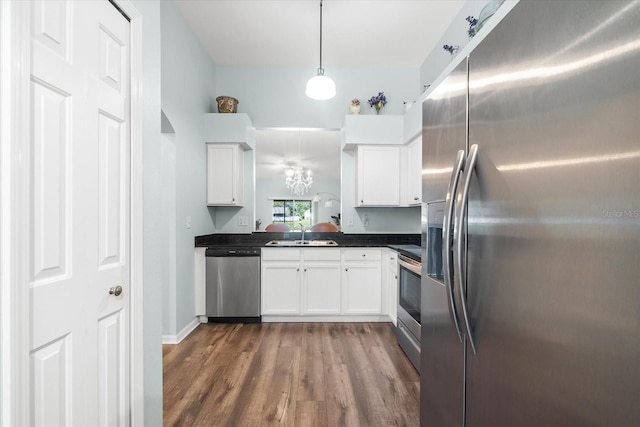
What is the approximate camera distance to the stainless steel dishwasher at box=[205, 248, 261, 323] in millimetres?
3537

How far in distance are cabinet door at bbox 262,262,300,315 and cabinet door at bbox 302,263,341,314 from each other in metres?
0.10

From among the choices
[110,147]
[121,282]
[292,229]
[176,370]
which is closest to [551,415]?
[121,282]

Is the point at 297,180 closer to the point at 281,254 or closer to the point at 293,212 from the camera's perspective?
the point at 293,212

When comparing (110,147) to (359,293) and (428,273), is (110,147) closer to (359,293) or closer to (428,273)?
(428,273)

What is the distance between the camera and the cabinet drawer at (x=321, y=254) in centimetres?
364

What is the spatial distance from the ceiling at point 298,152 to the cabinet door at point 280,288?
1308mm

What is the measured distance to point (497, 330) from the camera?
82 cm

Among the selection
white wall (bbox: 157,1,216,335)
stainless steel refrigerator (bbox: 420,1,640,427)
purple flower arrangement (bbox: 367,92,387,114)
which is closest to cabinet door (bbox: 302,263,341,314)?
white wall (bbox: 157,1,216,335)

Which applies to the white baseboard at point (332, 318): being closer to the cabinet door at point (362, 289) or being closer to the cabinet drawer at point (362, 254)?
the cabinet door at point (362, 289)

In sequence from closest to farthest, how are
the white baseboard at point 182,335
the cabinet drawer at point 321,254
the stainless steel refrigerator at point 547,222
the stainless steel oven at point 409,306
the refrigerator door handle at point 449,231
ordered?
the stainless steel refrigerator at point 547,222 → the refrigerator door handle at point 449,231 → the stainless steel oven at point 409,306 → the white baseboard at point 182,335 → the cabinet drawer at point 321,254

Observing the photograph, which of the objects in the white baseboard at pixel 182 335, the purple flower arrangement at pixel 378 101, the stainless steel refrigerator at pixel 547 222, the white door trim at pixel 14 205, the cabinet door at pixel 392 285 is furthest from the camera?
the purple flower arrangement at pixel 378 101

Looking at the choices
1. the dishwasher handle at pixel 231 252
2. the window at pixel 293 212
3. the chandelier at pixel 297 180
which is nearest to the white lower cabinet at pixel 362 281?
the window at pixel 293 212

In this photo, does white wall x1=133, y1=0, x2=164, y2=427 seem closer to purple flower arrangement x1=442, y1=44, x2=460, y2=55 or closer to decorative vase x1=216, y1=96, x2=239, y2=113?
decorative vase x1=216, y1=96, x2=239, y2=113

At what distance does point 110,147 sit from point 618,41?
1.55 meters
